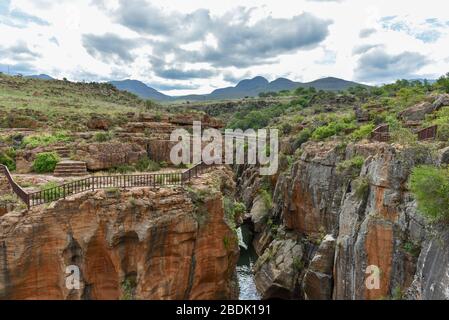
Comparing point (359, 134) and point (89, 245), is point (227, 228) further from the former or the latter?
point (359, 134)

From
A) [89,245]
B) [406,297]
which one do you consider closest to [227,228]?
[89,245]

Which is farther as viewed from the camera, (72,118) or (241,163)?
(241,163)

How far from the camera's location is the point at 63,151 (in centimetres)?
2194

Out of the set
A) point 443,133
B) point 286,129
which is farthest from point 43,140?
point 286,129

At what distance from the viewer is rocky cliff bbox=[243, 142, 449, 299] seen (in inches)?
595

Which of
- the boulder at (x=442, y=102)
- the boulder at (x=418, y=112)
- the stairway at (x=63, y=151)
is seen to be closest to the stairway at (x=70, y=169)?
the stairway at (x=63, y=151)

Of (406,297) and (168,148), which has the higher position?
(168,148)

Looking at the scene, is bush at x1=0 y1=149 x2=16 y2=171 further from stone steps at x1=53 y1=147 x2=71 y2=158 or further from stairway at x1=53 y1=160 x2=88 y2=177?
stairway at x1=53 y1=160 x2=88 y2=177

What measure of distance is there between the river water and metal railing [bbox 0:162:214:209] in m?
14.4

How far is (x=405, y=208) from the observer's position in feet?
54.1

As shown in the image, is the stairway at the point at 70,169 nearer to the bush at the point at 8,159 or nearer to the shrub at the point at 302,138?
the bush at the point at 8,159

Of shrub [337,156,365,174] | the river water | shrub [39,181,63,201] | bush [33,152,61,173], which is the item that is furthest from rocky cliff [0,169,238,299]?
the river water
